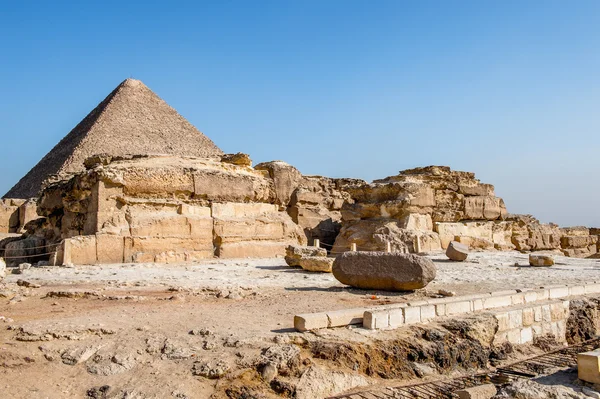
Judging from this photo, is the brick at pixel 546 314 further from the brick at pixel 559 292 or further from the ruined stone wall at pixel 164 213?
the ruined stone wall at pixel 164 213

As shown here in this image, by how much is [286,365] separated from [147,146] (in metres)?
56.7

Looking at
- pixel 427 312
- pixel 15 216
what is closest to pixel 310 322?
pixel 427 312

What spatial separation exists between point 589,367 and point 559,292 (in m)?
3.11

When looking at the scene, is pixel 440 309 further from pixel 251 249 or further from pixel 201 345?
pixel 251 249

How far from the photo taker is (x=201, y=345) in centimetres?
403

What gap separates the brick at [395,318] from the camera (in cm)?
482

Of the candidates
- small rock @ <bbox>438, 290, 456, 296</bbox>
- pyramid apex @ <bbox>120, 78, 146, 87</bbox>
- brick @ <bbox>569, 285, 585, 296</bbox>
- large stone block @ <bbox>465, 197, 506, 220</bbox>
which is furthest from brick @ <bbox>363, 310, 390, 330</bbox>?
pyramid apex @ <bbox>120, 78, 146, 87</bbox>

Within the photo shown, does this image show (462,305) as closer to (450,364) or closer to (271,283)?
(450,364)

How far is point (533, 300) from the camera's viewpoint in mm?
6531

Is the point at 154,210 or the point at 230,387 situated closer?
the point at 230,387

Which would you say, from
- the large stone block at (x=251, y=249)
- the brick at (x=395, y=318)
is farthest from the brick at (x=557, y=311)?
the large stone block at (x=251, y=249)

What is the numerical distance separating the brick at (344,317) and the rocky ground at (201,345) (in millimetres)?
107

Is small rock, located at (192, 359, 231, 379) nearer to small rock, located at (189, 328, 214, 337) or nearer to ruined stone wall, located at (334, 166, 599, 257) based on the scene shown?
small rock, located at (189, 328, 214, 337)

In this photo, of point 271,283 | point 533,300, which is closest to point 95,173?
point 271,283
